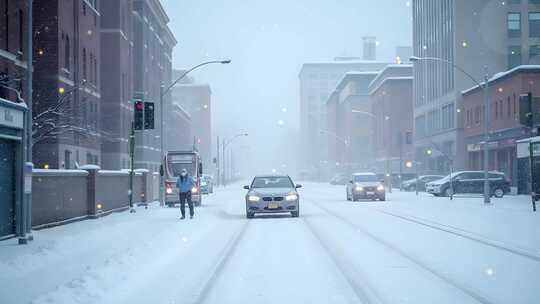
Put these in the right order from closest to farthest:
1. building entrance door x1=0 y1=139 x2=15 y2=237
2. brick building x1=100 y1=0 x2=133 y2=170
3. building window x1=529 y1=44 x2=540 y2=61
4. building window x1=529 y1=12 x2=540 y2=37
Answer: building entrance door x1=0 y1=139 x2=15 y2=237
brick building x1=100 y1=0 x2=133 y2=170
building window x1=529 y1=44 x2=540 y2=61
building window x1=529 y1=12 x2=540 y2=37

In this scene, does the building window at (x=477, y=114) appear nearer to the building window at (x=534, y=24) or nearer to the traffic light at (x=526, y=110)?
the building window at (x=534, y=24)

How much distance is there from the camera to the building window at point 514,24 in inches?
2623

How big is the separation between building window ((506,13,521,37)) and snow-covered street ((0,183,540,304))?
51.6m

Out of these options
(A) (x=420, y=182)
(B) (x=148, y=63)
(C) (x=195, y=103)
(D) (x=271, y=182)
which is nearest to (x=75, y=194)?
(D) (x=271, y=182)

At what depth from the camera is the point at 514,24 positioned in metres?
66.8

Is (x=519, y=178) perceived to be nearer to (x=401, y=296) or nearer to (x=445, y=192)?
(x=445, y=192)

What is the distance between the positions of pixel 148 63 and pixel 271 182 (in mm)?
54803

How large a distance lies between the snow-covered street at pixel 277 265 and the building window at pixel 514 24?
169 ft

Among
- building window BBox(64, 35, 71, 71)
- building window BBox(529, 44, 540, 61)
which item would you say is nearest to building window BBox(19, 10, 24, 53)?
building window BBox(64, 35, 71, 71)

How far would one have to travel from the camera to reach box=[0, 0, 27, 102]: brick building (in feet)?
102

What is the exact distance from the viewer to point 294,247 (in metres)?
14.2

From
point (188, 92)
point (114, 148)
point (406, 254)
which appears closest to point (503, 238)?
point (406, 254)

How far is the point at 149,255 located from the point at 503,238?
27.1 ft

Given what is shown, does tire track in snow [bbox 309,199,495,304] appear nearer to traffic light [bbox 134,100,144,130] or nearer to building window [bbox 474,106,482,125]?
traffic light [bbox 134,100,144,130]
